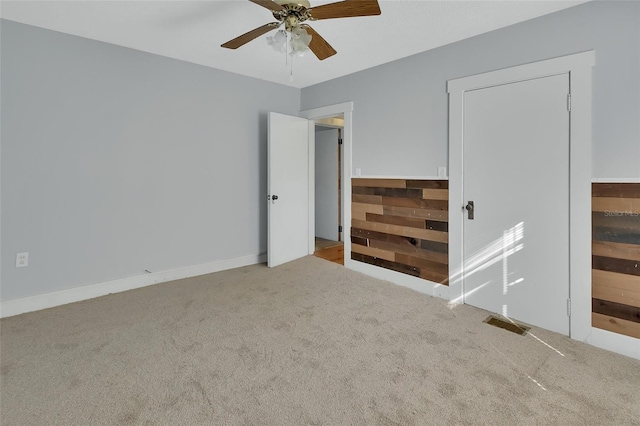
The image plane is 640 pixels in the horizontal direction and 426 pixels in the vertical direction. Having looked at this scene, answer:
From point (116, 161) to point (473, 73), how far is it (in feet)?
11.4

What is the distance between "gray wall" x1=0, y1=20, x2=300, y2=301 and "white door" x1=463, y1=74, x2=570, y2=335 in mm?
2678

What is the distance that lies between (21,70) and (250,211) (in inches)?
99.1

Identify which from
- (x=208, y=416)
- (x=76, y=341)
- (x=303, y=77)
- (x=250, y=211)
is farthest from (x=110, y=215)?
(x=303, y=77)

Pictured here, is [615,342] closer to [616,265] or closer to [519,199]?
[616,265]

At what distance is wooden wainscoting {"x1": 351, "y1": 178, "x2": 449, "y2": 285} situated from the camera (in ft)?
10.3

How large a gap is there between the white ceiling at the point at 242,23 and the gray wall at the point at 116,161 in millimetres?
290

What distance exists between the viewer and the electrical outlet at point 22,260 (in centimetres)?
275

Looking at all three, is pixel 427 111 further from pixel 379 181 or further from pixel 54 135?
pixel 54 135

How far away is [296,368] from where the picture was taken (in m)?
1.98

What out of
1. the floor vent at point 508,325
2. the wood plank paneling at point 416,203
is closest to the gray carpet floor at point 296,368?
the floor vent at point 508,325

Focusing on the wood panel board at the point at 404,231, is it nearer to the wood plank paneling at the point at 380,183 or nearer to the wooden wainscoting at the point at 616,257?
the wood plank paneling at the point at 380,183

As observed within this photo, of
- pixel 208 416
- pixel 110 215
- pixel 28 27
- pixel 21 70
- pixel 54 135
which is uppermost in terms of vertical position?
pixel 28 27

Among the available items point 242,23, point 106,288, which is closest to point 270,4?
point 242,23

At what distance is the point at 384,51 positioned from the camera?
10.4 ft
